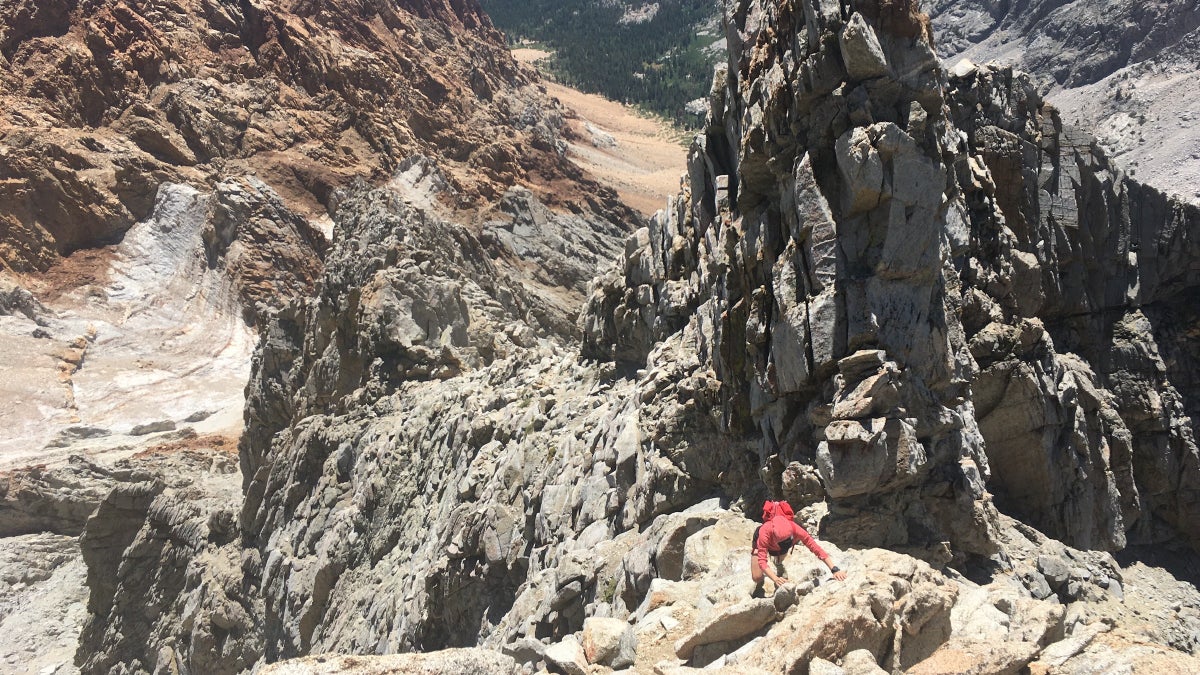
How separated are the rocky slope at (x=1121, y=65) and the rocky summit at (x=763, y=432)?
19385 mm

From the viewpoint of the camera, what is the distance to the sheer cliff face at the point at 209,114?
1729 inches

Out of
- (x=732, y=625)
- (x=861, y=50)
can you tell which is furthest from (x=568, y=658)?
(x=861, y=50)

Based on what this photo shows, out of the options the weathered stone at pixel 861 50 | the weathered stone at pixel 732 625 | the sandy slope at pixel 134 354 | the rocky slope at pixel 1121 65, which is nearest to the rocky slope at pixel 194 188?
the sandy slope at pixel 134 354

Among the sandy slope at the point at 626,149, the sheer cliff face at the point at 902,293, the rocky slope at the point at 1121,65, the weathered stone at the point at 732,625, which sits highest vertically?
the sandy slope at the point at 626,149

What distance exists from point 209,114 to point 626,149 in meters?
43.9

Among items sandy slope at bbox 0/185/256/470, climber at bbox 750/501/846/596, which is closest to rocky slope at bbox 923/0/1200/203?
climber at bbox 750/501/846/596

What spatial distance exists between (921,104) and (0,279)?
1715 inches

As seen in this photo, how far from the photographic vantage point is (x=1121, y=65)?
50.0 m

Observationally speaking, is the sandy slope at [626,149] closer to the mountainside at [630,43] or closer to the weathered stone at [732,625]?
the mountainside at [630,43]

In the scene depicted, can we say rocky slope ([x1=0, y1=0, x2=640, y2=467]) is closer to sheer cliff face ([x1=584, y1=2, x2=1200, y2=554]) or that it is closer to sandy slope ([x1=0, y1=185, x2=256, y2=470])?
sandy slope ([x1=0, y1=185, x2=256, y2=470])

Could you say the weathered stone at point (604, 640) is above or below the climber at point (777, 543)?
below

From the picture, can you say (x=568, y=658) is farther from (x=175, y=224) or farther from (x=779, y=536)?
(x=175, y=224)

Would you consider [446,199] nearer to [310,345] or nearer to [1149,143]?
[310,345]

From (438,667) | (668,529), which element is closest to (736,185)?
(668,529)
